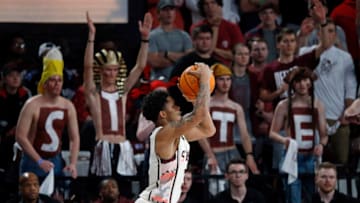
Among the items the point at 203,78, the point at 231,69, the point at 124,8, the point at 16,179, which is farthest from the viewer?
the point at 124,8

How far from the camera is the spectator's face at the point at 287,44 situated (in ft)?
50.4

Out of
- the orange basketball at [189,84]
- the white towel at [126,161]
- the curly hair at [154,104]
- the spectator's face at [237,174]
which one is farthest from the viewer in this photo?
the white towel at [126,161]

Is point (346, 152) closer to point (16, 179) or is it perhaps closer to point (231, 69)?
point (231, 69)

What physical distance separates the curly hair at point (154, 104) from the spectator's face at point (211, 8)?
5468 mm

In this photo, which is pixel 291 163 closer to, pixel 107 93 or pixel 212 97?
pixel 212 97

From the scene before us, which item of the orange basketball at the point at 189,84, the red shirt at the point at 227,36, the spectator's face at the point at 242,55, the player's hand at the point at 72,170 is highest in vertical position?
the red shirt at the point at 227,36

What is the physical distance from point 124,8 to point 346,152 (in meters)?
3.86

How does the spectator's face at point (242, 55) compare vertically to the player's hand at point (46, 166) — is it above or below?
above

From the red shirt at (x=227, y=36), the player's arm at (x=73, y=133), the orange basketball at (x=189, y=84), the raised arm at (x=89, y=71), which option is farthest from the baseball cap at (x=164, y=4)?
the orange basketball at (x=189, y=84)

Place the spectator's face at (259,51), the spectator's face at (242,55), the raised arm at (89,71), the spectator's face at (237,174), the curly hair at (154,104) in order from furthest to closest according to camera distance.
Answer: the spectator's face at (259,51) → the spectator's face at (242,55) → the raised arm at (89,71) → the spectator's face at (237,174) → the curly hair at (154,104)

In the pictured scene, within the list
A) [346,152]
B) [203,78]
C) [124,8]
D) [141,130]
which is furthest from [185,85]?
[124,8]

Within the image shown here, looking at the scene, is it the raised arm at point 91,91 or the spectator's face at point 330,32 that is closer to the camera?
the raised arm at point 91,91

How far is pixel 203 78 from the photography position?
33.9ft

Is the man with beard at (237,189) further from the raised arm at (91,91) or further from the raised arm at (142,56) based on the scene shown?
the raised arm at (142,56)
